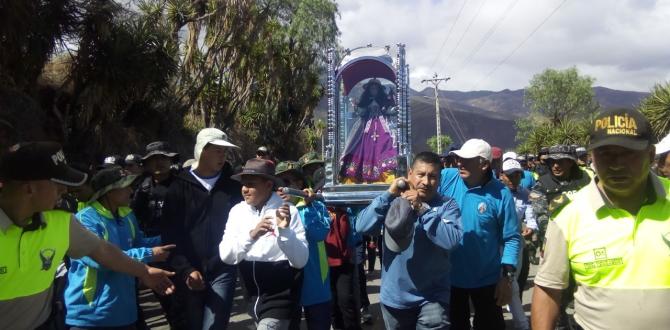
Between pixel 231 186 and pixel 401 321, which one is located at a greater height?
pixel 231 186

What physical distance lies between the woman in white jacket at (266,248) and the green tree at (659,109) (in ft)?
56.0

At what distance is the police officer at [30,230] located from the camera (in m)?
2.56

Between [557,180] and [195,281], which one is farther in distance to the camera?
[557,180]

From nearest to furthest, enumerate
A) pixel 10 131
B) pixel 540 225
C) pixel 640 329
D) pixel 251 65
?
pixel 640 329 < pixel 10 131 < pixel 540 225 < pixel 251 65

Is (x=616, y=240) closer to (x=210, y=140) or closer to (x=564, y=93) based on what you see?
(x=210, y=140)

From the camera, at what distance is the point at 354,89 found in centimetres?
864

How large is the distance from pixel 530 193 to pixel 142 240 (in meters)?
4.12

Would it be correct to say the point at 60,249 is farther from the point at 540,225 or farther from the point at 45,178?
the point at 540,225

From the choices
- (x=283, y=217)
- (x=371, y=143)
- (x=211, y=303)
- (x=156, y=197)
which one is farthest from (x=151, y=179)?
(x=371, y=143)

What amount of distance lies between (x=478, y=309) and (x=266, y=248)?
5.56ft

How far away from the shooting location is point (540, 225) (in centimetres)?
618

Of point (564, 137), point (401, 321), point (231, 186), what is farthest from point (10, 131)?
point (564, 137)

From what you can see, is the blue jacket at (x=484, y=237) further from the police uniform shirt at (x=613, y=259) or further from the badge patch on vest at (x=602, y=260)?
the badge patch on vest at (x=602, y=260)

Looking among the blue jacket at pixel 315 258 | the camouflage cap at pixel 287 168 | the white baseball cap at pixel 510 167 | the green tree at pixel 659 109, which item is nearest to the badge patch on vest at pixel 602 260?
the blue jacket at pixel 315 258
